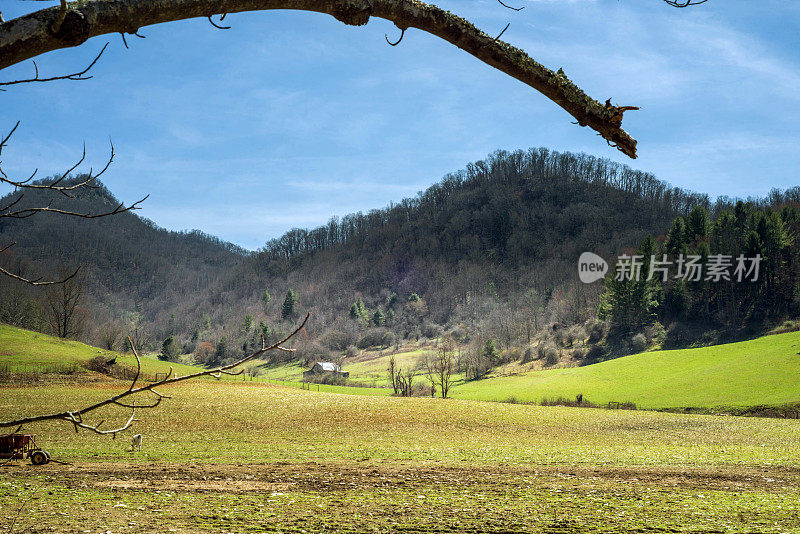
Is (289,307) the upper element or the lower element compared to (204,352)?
upper

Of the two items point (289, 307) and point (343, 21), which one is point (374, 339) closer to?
point (289, 307)

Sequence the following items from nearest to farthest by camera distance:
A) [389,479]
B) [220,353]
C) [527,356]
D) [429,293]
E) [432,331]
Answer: [389,479] → [527,356] → [220,353] → [432,331] → [429,293]

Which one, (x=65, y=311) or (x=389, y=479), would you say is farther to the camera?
(x=65, y=311)

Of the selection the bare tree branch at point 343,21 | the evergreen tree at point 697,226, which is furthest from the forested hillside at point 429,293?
the bare tree branch at point 343,21

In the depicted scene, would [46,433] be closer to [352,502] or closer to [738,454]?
[352,502]

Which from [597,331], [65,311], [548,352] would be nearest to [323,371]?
[548,352]

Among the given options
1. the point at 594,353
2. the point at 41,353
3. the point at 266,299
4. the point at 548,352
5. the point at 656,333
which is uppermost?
the point at 266,299

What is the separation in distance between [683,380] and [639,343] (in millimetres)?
25056

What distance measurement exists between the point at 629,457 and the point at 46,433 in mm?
20847

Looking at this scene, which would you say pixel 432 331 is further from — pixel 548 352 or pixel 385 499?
pixel 385 499

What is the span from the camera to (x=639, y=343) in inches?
3209

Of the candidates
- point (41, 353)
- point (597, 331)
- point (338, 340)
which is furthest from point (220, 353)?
point (597, 331)

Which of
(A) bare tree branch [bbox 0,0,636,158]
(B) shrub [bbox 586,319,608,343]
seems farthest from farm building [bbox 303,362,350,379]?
(A) bare tree branch [bbox 0,0,636,158]

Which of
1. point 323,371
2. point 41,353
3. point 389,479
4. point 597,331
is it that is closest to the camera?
point 389,479
